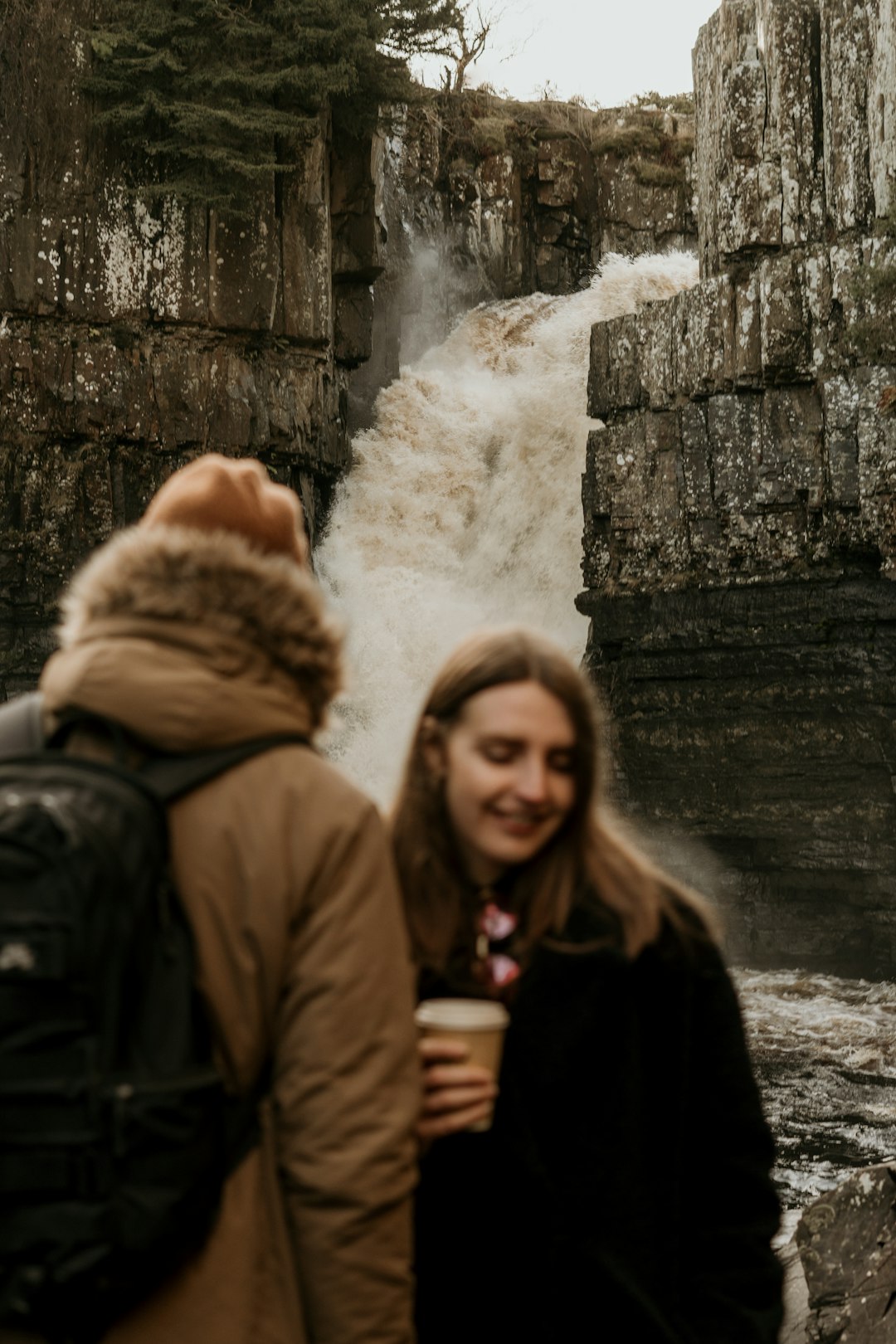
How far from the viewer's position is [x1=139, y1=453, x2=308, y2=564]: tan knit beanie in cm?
241

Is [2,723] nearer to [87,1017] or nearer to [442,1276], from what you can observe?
[87,1017]

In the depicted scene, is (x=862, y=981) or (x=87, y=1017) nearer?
(x=87, y=1017)

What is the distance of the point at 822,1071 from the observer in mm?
11766

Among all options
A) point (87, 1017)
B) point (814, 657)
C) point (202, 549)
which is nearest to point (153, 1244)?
point (87, 1017)

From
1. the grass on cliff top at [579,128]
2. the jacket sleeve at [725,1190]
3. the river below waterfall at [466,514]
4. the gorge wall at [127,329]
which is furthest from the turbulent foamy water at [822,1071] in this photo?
the grass on cliff top at [579,128]

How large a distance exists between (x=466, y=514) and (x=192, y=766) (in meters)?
18.9

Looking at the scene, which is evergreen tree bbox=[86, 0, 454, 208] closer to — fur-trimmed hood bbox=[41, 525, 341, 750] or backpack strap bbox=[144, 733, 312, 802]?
fur-trimmed hood bbox=[41, 525, 341, 750]

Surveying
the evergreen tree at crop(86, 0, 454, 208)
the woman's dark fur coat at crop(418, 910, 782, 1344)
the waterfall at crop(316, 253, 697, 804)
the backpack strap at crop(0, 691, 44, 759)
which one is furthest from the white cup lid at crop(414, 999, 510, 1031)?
the evergreen tree at crop(86, 0, 454, 208)

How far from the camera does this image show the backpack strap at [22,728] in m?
2.11

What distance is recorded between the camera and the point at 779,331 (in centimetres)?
1563

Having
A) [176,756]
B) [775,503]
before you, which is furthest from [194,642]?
[775,503]

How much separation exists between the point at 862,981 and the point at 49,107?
13911mm

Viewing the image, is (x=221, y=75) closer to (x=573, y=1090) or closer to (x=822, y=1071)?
(x=822, y=1071)

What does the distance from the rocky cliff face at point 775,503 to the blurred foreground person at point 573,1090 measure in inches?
525
